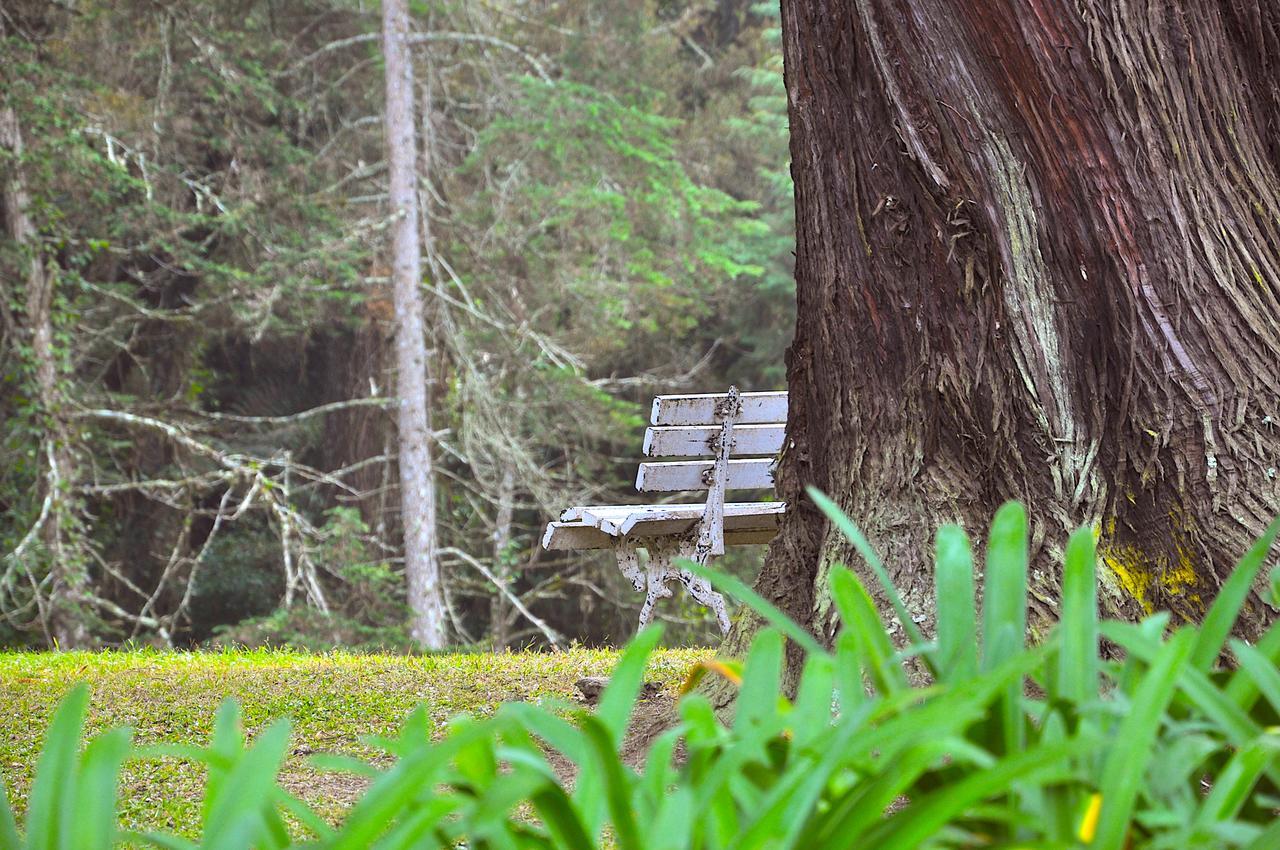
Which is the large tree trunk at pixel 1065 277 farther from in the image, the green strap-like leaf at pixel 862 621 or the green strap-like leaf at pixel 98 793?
the green strap-like leaf at pixel 98 793

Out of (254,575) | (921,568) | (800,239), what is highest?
(800,239)

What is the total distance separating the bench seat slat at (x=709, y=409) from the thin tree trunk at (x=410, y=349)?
6.96 m

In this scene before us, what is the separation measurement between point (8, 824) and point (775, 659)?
2.74ft

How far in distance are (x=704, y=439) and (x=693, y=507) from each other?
36 centimetres

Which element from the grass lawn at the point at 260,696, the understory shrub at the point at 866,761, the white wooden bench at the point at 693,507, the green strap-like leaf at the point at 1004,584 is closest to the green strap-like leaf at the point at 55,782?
the understory shrub at the point at 866,761

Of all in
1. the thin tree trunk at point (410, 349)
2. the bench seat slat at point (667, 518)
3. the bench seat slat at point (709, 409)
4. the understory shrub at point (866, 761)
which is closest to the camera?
the understory shrub at point (866, 761)

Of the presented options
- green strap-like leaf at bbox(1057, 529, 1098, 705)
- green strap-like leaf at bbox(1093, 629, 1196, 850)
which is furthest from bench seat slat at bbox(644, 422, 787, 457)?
green strap-like leaf at bbox(1093, 629, 1196, 850)

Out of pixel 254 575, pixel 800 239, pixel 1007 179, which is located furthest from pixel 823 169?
pixel 254 575

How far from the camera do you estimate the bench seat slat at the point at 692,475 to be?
5.73 metres

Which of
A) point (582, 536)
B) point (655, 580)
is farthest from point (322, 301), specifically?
point (655, 580)

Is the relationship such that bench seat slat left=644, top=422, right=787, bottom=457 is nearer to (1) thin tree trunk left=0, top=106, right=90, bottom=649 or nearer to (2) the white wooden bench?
(2) the white wooden bench

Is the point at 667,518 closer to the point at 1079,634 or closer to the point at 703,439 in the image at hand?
the point at 703,439

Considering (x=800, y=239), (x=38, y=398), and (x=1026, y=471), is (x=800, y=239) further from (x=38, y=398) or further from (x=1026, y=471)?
(x=38, y=398)

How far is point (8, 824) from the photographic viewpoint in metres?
1.29
